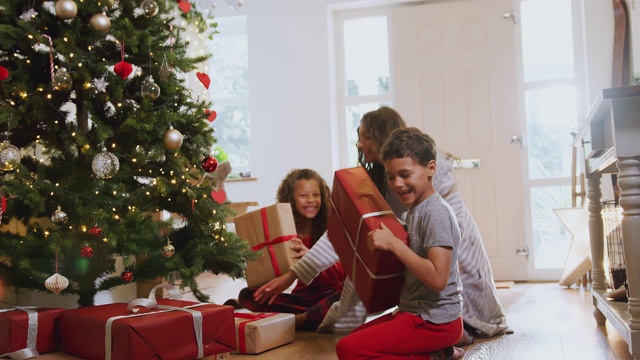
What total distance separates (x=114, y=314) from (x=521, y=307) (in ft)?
7.28

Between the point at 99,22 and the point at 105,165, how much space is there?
0.48 m

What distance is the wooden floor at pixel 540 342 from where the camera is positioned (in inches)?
84.6

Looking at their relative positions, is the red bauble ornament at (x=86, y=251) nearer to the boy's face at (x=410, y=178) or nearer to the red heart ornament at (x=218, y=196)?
the red heart ornament at (x=218, y=196)

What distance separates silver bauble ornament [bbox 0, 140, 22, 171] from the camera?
2.12m

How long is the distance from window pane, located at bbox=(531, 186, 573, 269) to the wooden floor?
5.69ft

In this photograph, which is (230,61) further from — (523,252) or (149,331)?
(149,331)

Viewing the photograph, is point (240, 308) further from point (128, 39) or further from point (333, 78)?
point (333, 78)

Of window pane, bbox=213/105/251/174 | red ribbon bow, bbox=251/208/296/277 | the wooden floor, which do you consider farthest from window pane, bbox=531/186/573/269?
red ribbon bow, bbox=251/208/296/277

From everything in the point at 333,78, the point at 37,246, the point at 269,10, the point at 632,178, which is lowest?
the point at 37,246

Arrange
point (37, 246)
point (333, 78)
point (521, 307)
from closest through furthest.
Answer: point (37, 246), point (521, 307), point (333, 78)

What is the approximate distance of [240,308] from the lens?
323 centimetres

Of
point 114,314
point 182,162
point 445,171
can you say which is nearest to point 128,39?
point 182,162

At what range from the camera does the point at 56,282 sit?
2105mm

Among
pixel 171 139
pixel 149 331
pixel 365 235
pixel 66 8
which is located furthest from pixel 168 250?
pixel 66 8
